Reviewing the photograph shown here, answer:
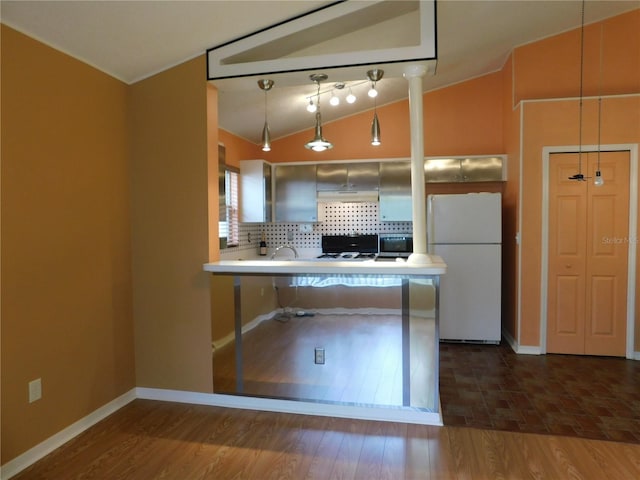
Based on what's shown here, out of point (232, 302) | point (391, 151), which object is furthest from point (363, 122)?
point (232, 302)

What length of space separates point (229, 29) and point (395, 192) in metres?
2.89

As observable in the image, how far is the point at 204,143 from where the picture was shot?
9.43 feet

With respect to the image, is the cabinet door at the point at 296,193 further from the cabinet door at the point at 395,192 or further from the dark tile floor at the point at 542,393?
the dark tile floor at the point at 542,393

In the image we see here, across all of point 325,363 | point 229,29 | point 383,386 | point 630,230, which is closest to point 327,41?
point 229,29

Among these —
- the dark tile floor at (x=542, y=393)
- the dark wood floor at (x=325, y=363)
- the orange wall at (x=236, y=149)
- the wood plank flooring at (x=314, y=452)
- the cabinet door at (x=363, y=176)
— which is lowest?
the wood plank flooring at (x=314, y=452)

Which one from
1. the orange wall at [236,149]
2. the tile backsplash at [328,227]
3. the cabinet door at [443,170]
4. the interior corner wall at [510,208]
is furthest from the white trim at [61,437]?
the cabinet door at [443,170]

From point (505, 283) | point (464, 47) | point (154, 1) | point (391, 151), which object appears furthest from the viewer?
point (391, 151)

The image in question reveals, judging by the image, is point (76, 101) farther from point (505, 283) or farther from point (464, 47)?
point (505, 283)

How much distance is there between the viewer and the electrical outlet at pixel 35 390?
2.25 meters

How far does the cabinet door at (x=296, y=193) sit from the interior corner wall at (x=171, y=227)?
229cm

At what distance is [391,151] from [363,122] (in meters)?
0.55

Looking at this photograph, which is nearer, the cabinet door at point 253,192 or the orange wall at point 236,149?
the orange wall at point 236,149

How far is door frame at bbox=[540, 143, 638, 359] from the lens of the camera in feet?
12.5

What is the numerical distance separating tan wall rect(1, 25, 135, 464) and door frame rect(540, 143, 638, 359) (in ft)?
12.4
